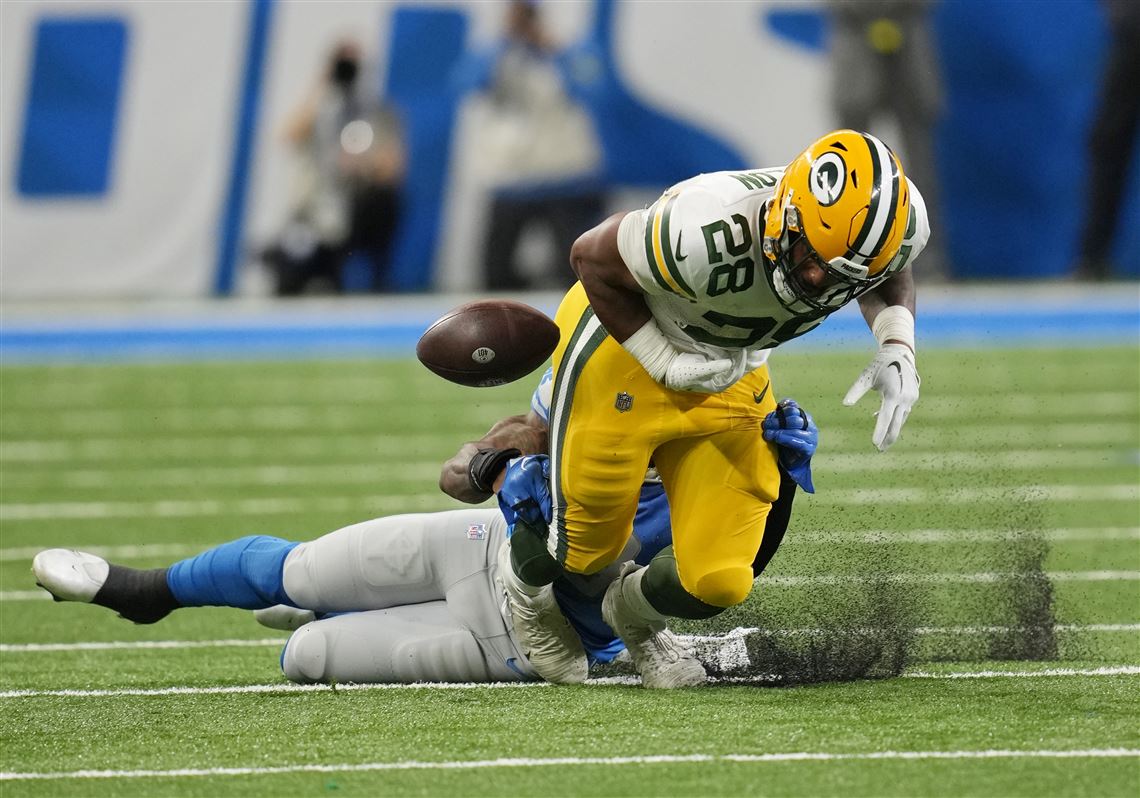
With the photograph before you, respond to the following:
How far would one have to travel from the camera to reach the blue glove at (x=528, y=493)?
382 cm

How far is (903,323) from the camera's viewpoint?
370 cm

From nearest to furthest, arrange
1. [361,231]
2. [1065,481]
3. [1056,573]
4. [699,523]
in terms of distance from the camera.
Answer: [699,523], [1056,573], [1065,481], [361,231]

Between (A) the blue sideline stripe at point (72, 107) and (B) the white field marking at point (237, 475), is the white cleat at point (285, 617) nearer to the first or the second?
(B) the white field marking at point (237, 475)

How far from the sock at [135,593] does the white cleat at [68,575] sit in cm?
2

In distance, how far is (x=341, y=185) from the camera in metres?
12.0

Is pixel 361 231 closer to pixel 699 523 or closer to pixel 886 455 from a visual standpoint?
pixel 886 455

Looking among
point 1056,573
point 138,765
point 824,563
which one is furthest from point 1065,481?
point 138,765

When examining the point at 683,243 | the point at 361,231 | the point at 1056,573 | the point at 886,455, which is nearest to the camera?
the point at 683,243

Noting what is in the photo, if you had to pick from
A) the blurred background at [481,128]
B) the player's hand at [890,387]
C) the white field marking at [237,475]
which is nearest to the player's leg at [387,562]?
the player's hand at [890,387]

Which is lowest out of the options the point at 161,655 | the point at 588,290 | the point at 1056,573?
the point at 161,655

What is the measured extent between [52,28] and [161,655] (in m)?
8.94

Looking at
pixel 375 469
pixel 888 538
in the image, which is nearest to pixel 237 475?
pixel 375 469

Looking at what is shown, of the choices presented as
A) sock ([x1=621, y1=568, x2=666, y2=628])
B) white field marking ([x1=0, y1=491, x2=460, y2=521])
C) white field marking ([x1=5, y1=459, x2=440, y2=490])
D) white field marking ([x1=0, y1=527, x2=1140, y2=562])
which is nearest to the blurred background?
white field marking ([x1=5, y1=459, x2=440, y2=490])

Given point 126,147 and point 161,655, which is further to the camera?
point 126,147
